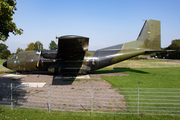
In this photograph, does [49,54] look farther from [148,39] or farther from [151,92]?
[148,39]

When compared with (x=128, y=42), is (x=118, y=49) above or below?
below

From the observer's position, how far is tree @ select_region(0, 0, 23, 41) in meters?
4.10

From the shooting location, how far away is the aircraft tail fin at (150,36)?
51.1 ft

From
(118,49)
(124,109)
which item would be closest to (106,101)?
(124,109)

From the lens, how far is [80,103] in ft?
21.2

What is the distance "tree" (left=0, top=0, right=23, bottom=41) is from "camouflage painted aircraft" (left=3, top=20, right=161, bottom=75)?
856cm

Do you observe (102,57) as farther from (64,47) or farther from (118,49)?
(64,47)

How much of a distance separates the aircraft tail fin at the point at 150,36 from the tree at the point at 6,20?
15.1m

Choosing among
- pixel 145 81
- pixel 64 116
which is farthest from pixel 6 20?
pixel 145 81

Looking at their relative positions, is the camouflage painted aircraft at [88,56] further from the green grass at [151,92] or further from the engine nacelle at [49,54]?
the green grass at [151,92]

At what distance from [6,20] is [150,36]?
16.4 m

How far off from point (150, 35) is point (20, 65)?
59.4ft

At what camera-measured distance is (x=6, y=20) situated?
4523 mm

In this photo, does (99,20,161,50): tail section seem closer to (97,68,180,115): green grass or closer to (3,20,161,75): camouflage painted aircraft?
(3,20,161,75): camouflage painted aircraft
